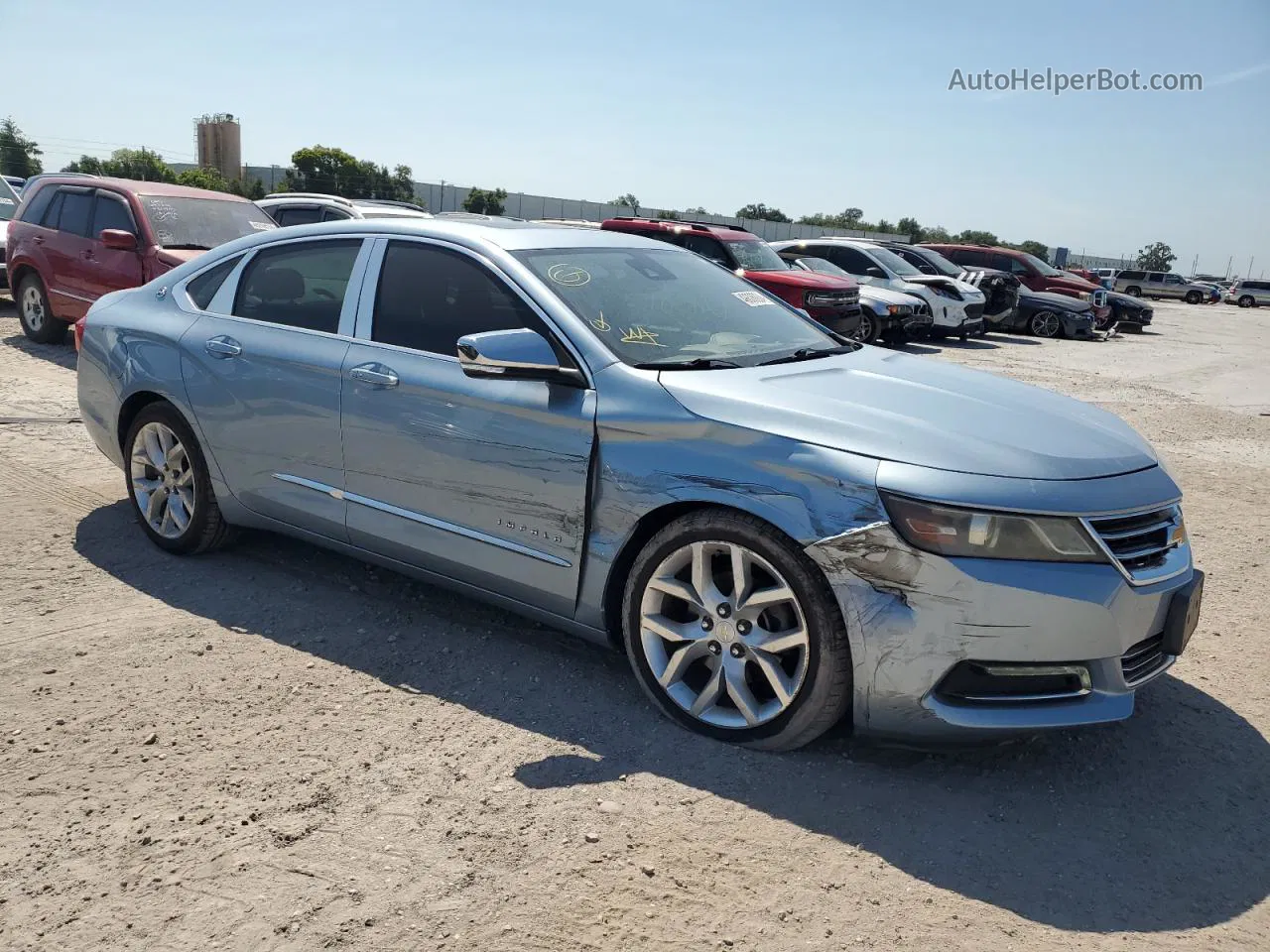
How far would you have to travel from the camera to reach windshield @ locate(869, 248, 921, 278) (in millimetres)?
19125

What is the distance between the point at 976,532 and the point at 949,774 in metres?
0.84

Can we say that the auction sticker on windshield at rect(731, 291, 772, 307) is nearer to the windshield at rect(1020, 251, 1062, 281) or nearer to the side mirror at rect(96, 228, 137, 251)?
the side mirror at rect(96, 228, 137, 251)

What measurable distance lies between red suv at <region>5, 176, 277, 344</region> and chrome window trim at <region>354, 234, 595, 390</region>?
21.4 feet

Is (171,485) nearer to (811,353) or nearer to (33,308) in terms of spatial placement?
(811,353)

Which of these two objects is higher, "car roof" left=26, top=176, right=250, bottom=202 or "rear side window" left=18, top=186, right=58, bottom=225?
"car roof" left=26, top=176, right=250, bottom=202

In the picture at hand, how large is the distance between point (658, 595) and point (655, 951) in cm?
125

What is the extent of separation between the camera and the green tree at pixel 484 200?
64.2 m

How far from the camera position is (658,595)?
11.5 feet

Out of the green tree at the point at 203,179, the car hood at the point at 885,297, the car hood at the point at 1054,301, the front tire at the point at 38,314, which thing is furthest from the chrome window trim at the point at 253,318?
the green tree at the point at 203,179

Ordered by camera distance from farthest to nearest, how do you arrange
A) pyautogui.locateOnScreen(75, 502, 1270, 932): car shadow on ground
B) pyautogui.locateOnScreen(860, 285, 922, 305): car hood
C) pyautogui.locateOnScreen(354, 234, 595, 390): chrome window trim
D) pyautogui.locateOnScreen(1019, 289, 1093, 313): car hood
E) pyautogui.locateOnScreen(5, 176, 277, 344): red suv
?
pyautogui.locateOnScreen(1019, 289, 1093, 313): car hood, pyautogui.locateOnScreen(860, 285, 922, 305): car hood, pyautogui.locateOnScreen(5, 176, 277, 344): red suv, pyautogui.locateOnScreen(354, 234, 595, 390): chrome window trim, pyautogui.locateOnScreen(75, 502, 1270, 932): car shadow on ground

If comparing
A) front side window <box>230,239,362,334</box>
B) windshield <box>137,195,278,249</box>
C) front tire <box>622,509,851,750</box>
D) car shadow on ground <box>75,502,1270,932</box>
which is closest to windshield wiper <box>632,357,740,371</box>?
front tire <box>622,509,851,750</box>

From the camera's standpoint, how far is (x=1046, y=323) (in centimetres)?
2230

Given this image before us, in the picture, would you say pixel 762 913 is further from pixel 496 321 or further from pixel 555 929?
pixel 496 321

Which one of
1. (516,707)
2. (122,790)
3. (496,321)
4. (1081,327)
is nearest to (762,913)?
(516,707)
